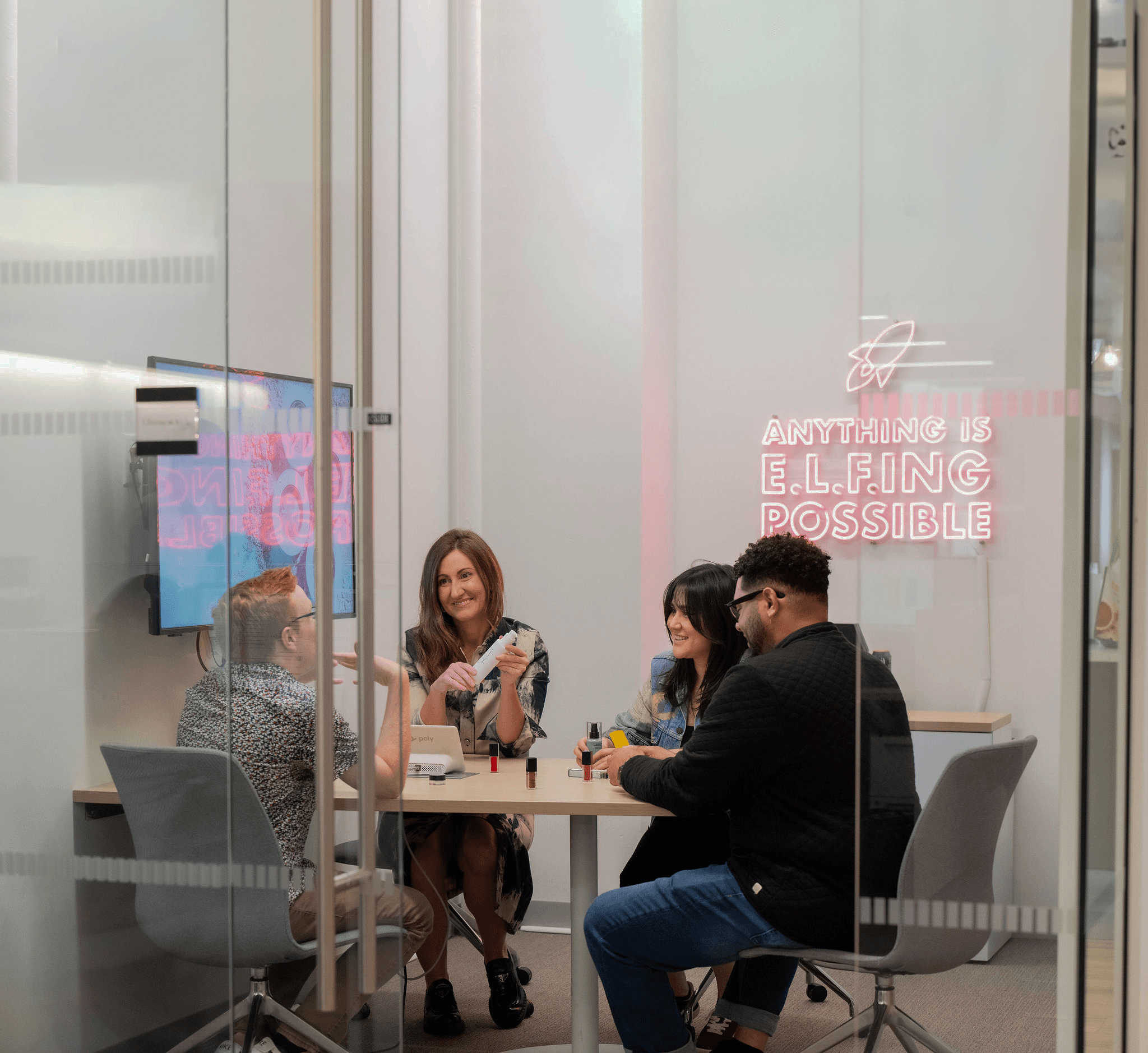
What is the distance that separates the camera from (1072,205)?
1.82 m

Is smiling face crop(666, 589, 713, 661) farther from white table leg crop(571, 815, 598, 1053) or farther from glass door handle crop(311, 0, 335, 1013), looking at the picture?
glass door handle crop(311, 0, 335, 1013)

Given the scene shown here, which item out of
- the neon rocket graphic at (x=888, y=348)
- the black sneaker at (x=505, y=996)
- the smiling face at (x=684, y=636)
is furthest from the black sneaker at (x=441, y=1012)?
the neon rocket graphic at (x=888, y=348)

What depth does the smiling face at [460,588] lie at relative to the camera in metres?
3.66

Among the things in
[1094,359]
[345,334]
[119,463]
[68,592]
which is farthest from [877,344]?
[68,592]

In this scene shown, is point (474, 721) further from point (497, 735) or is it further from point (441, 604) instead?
point (441, 604)

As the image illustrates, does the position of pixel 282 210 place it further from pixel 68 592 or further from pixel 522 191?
pixel 522 191

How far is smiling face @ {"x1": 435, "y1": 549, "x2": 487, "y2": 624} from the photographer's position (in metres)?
3.66

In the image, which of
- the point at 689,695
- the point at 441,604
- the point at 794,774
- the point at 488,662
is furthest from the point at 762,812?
the point at 441,604

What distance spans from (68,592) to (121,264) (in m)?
0.61

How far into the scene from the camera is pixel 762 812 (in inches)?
101

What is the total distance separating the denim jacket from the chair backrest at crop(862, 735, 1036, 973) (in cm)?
148

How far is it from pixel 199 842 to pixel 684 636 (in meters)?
1.64

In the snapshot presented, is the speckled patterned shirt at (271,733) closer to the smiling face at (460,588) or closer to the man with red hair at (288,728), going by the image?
the man with red hair at (288,728)

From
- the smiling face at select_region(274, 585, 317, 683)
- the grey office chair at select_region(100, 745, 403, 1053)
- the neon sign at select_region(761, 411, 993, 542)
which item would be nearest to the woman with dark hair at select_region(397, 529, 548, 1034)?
the grey office chair at select_region(100, 745, 403, 1053)
